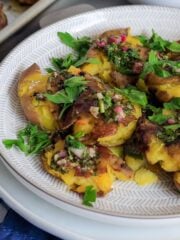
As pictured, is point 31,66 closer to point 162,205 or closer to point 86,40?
point 86,40

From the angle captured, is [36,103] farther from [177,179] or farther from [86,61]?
[177,179]

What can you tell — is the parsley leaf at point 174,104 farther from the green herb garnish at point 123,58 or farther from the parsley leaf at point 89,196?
the parsley leaf at point 89,196

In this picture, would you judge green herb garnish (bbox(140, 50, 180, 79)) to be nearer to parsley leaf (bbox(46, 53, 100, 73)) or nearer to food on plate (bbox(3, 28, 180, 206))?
food on plate (bbox(3, 28, 180, 206))

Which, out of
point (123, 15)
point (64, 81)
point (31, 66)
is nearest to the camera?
point (64, 81)

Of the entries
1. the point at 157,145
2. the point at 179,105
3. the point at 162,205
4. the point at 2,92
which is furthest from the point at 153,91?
the point at 2,92

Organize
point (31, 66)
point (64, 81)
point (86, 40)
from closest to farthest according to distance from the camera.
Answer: point (64, 81)
point (31, 66)
point (86, 40)

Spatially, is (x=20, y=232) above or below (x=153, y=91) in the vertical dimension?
below
